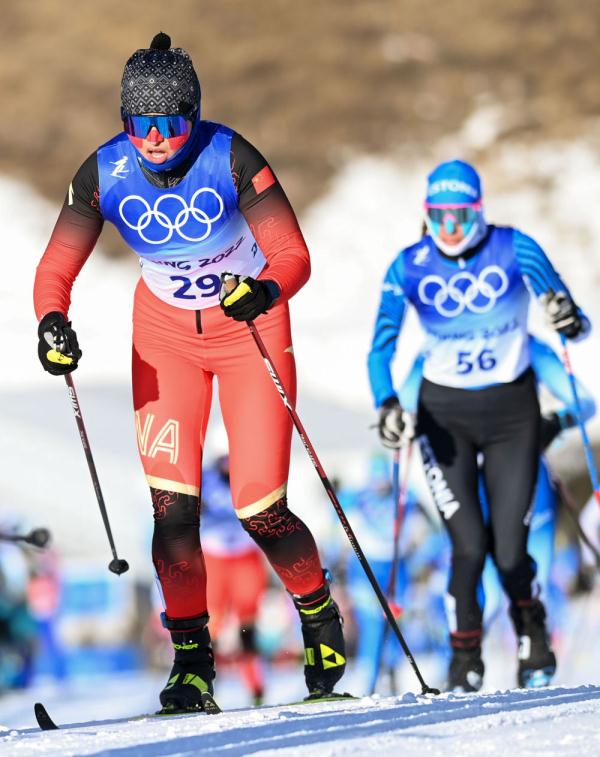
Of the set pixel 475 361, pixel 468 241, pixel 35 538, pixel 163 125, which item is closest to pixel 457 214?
pixel 468 241

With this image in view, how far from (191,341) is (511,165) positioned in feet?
126

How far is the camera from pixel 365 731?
3.35 m

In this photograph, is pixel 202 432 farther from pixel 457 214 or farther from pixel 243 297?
pixel 457 214

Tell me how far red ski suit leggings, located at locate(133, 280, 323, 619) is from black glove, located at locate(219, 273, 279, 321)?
0.40 meters

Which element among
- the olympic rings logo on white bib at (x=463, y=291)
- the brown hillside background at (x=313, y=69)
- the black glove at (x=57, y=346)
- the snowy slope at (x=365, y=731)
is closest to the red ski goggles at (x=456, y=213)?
the olympic rings logo on white bib at (x=463, y=291)

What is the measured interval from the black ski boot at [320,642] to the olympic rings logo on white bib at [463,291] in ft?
5.49

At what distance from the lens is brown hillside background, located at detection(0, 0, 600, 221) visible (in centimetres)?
4444

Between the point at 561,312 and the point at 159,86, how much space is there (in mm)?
2106

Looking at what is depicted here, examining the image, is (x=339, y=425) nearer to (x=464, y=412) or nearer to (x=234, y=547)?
(x=234, y=547)

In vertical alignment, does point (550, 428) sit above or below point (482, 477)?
above

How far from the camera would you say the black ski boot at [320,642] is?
15.1 ft

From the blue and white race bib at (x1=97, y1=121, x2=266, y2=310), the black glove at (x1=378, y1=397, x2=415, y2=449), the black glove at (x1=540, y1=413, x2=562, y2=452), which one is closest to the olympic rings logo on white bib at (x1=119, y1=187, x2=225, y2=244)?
the blue and white race bib at (x1=97, y1=121, x2=266, y2=310)

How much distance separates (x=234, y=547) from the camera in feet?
30.1

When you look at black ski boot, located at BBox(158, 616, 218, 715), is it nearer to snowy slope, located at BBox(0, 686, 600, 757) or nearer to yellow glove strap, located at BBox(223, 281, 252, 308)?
snowy slope, located at BBox(0, 686, 600, 757)
